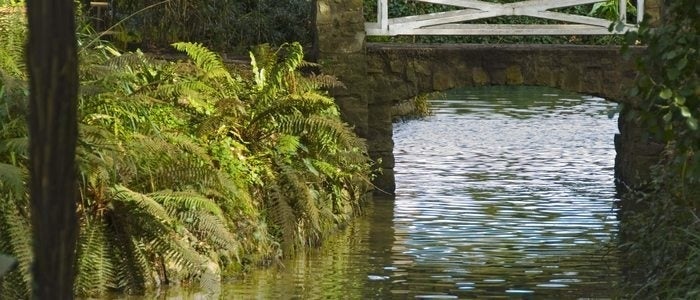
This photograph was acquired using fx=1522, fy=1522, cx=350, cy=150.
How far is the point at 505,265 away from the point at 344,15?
4.78m

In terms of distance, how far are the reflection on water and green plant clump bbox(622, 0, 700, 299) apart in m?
1.16

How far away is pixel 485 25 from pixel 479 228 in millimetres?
3247

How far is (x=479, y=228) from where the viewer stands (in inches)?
569

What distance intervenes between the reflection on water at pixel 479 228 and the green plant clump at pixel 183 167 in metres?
0.39

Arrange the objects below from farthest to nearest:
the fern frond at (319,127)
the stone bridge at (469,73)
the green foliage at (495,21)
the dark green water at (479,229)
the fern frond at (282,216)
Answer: the green foliage at (495,21), the stone bridge at (469,73), the fern frond at (319,127), the fern frond at (282,216), the dark green water at (479,229)

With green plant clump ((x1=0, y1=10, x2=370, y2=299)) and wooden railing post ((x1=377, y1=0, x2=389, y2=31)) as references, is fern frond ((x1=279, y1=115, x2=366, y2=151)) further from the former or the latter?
wooden railing post ((x1=377, y1=0, x2=389, y2=31))

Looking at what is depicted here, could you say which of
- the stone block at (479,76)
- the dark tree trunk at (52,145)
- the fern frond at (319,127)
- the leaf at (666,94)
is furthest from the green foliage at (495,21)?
the dark tree trunk at (52,145)

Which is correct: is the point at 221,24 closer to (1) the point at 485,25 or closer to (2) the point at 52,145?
(1) the point at 485,25

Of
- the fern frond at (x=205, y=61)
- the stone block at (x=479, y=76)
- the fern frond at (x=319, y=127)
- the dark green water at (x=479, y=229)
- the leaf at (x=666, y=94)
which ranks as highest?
the leaf at (x=666, y=94)

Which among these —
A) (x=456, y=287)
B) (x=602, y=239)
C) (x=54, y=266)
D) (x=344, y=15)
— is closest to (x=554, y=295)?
(x=456, y=287)

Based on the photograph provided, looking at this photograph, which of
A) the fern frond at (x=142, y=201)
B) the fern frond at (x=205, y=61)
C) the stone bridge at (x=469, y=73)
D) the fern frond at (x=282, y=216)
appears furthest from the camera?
the stone bridge at (x=469, y=73)

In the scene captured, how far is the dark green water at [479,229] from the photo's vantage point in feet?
37.0

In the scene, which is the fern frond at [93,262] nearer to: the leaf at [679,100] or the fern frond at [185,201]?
the fern frond at [185,201]

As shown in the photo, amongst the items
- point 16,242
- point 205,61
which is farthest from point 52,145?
point 205,61
